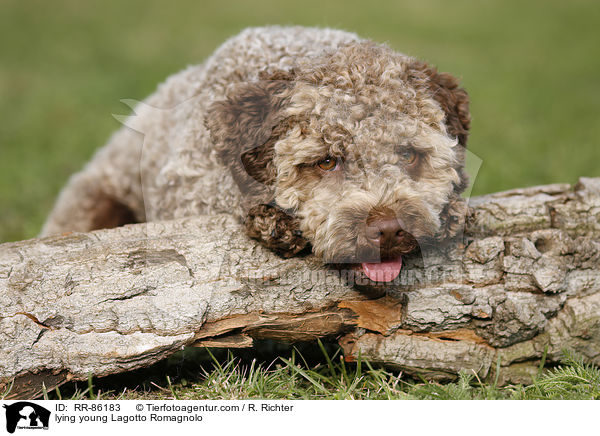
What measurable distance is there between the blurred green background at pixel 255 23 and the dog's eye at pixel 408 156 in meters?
0.70

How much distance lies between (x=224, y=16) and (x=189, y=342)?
600 inches

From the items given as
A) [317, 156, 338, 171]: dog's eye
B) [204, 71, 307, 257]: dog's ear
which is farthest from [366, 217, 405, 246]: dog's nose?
[204, 71, 307, 257]: dog's ear

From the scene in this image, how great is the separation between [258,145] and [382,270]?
2.72 ft

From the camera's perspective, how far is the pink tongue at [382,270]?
9.37 ft

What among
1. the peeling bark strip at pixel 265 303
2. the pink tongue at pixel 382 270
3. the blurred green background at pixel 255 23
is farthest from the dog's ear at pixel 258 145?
the blurred green background at pixel 255 23

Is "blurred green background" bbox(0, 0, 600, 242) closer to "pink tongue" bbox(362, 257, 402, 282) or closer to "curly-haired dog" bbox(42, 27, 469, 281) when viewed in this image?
"curly-haired dog" bbox(42, 27, 469, 281)

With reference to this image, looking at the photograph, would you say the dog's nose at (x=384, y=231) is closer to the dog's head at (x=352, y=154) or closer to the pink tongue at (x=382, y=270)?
the dog's head at (x=352, y=154)

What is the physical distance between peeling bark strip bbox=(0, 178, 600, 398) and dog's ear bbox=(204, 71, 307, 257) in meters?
0.13

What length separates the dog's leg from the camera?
179 inches
